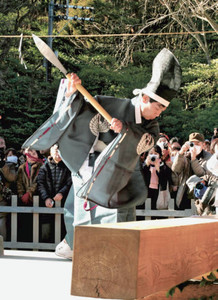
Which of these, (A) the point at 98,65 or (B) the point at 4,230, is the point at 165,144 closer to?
(B) the point at 4,230

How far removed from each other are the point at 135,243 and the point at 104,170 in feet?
6.36

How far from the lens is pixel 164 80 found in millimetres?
4402

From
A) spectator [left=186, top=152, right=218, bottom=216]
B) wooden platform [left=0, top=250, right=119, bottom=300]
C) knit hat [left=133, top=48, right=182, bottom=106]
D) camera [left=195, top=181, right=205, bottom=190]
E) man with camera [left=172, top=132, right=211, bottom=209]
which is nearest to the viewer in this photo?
wooden platform [left=0, top=250, right=119, bottom=300]

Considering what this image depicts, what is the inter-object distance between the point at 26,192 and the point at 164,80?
11.5ft

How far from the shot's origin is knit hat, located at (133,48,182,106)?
4352mm

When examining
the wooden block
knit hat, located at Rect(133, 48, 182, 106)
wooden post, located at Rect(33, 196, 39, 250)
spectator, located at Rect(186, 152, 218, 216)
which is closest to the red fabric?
wooden post, located at Rect(33, 196, 39, 250)

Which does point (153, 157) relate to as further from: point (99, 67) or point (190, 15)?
point (190, 15)

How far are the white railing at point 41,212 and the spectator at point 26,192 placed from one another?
97mm

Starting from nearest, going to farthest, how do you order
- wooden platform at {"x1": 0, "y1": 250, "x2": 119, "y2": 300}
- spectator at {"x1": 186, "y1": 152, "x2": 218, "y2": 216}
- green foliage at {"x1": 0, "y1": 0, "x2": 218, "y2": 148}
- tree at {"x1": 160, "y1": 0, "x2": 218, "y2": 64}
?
wooden platform at {"x1": 0, "y1": 250, "x2": 119, "y2": 300} < spectator at {"x1": 186, "y1": 152, "x2": 218, "y2": 216} < tree at {"x1": 160, "y1": 0, "x2": 218, "y2": 64} < green foliage at {"x1": 0, "y1": 0, "x2": 218, "y2": 148}

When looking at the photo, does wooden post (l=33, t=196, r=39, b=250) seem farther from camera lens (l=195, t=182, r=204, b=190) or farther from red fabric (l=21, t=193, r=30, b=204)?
camera lens (l=195, t=182, r=204, b=190)

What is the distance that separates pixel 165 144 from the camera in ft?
27.1

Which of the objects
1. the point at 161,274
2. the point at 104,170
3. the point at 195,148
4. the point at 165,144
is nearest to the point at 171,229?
the point at 161,274

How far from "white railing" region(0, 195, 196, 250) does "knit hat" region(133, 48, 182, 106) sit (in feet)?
9.36

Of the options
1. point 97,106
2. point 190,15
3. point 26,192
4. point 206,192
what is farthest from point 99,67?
point 97,106
